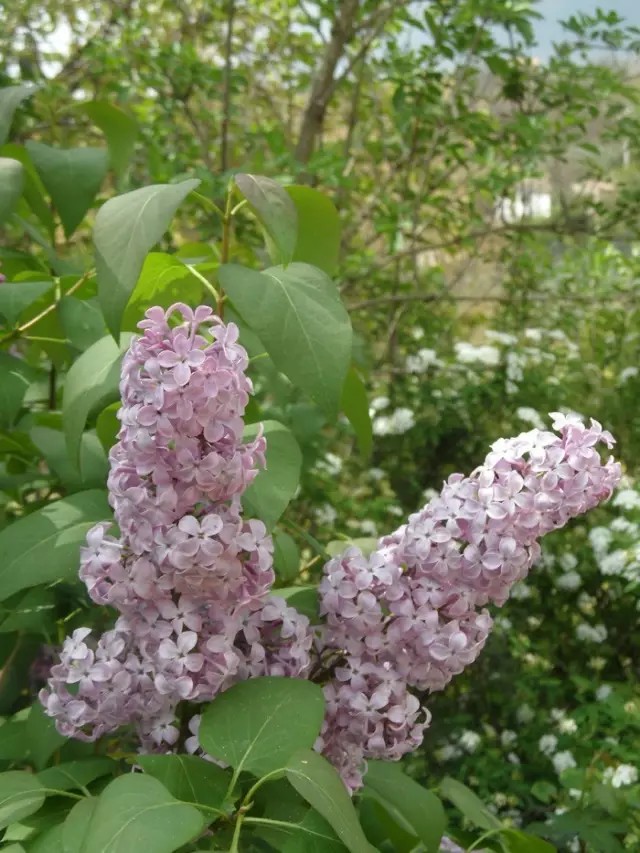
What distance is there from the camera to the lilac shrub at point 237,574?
2.00ft

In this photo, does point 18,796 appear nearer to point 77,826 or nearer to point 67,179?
point 77,826

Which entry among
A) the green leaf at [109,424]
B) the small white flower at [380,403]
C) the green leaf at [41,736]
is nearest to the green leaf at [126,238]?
the green leaf at [109,424]

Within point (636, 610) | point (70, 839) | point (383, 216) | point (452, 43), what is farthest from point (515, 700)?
point (70, 839)

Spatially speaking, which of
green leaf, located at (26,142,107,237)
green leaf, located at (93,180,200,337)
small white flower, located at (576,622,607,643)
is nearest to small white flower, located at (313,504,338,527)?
small white flower, located at (576,622,607,643)

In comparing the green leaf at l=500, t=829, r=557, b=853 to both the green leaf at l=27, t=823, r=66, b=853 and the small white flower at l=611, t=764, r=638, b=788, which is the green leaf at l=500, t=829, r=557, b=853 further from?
the small white flower at l=611, t=764, r=638, b=788

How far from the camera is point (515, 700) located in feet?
7.36

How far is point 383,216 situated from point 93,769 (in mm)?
1960

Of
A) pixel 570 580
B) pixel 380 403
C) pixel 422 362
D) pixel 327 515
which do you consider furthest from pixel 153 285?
pixel 422 362

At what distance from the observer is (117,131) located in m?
0.96

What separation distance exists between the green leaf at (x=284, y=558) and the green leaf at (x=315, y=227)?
23cm

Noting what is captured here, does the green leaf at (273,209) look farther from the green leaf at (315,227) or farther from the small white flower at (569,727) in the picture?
the small white flower at (569,727)

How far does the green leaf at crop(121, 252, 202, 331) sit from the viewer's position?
2.52 ft

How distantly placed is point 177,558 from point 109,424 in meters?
0.17

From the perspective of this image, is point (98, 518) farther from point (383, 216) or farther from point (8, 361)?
point (383, 216)
